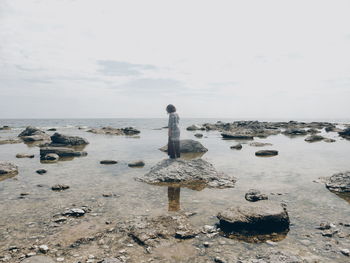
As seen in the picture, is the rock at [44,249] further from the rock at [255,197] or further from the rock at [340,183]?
the rock at [340,183]

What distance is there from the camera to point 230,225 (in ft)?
21.0

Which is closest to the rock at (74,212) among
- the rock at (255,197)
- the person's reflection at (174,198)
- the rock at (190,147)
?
the person's reflection at (174,198)

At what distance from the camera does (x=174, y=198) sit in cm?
901

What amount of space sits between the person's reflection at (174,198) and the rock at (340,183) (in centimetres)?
617

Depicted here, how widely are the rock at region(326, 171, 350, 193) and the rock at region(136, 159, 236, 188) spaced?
3878mm

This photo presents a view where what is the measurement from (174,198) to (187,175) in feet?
8.98

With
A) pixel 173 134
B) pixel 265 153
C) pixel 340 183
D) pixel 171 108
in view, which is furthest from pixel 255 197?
pixel 265 153

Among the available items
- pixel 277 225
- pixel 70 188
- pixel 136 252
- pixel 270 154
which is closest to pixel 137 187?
pixel 70 188

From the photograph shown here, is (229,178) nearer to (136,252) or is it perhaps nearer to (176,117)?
(176,117)

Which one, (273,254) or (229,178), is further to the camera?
(229,178)

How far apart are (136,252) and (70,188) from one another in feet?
19.6

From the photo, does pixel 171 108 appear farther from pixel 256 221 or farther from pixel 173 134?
pixel 256 221

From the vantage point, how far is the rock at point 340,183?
9.60 meters

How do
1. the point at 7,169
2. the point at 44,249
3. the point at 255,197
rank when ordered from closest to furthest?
1. the point at 44,249
2. the point at 255,197
3. the point at 7,169
